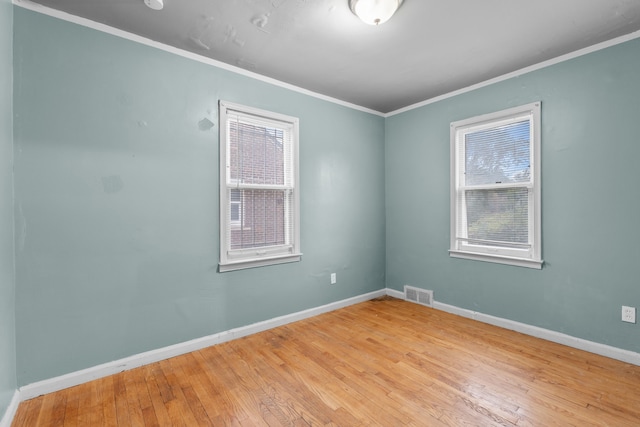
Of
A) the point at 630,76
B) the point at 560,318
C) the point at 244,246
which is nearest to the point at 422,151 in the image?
the point at 630,76

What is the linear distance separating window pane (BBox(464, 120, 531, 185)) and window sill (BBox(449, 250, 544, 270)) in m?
0.80

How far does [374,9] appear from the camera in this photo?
1.99 m

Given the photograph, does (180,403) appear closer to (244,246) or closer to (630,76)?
(244,246)

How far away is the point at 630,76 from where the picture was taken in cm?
242

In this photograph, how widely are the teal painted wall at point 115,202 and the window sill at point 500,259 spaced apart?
2.04 meters

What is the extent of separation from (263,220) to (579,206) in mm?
2963

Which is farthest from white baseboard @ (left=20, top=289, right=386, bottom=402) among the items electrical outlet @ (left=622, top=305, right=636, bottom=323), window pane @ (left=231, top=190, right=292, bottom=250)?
electrical outlet @ (left=622, top=305, right=636, bottom=323)

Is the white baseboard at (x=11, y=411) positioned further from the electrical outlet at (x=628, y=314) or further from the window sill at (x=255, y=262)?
the electrical outlet at (x=628, y=314)

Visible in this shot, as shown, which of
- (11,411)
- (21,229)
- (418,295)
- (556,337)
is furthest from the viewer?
(418,295)

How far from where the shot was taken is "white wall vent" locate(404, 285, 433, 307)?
382 centimetres

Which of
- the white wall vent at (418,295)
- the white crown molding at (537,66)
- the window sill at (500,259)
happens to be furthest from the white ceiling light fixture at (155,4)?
the white wall vent at (418,295)

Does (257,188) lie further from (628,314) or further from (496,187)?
(628,314)

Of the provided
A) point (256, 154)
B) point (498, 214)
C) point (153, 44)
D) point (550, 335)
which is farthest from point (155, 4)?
point (550, 335)

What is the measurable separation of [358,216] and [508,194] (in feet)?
5.67
